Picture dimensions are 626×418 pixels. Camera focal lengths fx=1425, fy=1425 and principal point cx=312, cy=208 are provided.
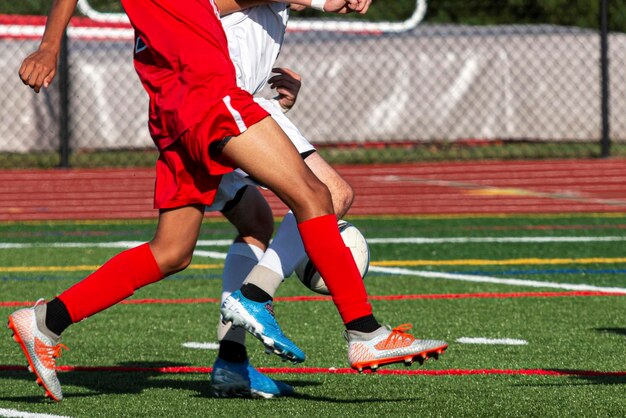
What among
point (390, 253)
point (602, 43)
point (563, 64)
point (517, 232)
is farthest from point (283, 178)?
point (563, 64)

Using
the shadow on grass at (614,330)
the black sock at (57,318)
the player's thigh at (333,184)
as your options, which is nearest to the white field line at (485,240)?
the shadow on grass at (614,330)

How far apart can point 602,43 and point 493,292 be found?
6.96 metres

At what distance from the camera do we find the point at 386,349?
14.3 ft

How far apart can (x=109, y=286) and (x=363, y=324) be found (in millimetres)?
889

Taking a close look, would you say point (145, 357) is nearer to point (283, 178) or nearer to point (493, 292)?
point (283, 178)

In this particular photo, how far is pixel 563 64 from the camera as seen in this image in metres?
17.3

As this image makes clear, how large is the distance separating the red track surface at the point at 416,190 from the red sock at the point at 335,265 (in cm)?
726

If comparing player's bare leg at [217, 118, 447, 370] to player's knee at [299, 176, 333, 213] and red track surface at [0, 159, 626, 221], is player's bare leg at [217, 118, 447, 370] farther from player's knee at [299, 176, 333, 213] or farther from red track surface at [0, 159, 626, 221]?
red track surface at [0, 159, 626, 221]

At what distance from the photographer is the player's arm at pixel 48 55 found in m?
4.47

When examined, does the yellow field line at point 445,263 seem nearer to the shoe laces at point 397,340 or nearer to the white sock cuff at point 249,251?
the white sock cuff at point 249,251

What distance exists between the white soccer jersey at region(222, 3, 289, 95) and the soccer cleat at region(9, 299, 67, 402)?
1061 mm

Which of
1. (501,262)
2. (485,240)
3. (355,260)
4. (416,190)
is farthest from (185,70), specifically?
(416,190)

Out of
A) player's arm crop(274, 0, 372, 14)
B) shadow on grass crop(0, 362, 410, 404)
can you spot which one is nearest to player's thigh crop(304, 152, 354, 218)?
player's arm crop(274, 0, 372, 14)

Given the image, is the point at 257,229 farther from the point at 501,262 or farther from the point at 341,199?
the point at 501,262
